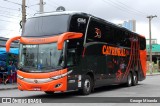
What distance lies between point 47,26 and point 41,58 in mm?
1514

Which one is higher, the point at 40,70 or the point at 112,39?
the point at 112,39

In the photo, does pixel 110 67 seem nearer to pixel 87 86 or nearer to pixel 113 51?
pixel 113 51

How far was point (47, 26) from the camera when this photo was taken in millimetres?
17031

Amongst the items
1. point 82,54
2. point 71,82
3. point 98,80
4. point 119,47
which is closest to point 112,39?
point 119,47

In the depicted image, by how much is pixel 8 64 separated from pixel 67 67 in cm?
1142

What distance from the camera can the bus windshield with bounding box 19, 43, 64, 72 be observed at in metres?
16.3

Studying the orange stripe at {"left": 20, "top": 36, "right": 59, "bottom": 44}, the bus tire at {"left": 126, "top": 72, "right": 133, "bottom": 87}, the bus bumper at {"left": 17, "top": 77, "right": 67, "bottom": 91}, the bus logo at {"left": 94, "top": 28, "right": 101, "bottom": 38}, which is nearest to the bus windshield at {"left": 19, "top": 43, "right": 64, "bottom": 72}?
the orange stripe at {"left": 20, "top": 36, "right": 59, "bottom": 44}

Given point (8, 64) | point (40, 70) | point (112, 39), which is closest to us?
point (40, 70)

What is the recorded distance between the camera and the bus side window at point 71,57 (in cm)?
1667

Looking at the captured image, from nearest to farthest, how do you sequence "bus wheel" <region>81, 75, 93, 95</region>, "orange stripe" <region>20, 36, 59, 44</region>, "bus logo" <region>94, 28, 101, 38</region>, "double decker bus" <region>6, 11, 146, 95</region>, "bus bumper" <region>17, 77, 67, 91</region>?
1. "bus bumper" <region>17, 77, 67, 91</region>
2. "double decker bus" <region>6, 11, 146, 95</region>
3. "orange stripe" <region>20, 36, 59, 44</region>
4. "bus wheel" <region>81, 75, 93, 95</region>
5. "bus logo" <region>94, 28, 101, 38</region>

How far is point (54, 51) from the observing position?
1642 centimetres

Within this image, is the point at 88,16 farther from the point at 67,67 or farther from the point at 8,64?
the point at 8,64

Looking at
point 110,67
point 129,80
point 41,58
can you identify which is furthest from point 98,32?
point 129,80

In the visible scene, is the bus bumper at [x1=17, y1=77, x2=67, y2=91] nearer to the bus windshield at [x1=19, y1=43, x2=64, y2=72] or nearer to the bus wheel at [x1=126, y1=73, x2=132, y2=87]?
the bus windshield at [x1=19, y1=43, x2=64, y2=72]
